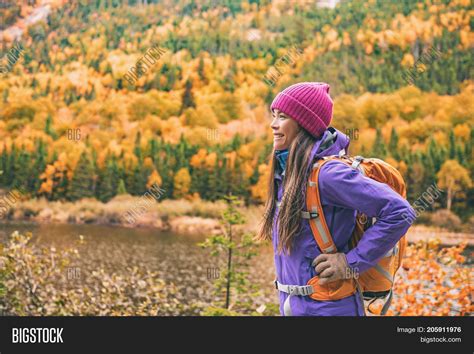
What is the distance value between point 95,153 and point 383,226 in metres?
5.46

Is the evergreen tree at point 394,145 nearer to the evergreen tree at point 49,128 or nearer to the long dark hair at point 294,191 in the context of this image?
the evergreen tree at point 49,128

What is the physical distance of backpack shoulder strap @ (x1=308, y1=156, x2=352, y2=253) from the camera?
2396 mm

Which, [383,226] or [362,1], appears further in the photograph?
[362,1]

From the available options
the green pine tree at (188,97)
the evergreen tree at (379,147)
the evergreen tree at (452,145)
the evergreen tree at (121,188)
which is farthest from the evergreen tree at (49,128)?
the evergreen tree at (452,145)

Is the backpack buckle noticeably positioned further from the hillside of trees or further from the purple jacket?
the hillside of trees

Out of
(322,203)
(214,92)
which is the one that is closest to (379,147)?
(214,92)

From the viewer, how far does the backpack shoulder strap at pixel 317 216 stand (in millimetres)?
2396

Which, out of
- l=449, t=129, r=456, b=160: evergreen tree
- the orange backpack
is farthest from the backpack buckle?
l=449, t=129, r=456, b=160: evergreen tree

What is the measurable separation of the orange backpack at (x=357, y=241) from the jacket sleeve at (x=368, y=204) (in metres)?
0.04

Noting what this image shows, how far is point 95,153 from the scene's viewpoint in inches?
292

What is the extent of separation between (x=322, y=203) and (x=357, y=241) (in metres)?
0.21

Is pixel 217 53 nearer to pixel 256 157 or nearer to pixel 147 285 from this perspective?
pixel 256 157

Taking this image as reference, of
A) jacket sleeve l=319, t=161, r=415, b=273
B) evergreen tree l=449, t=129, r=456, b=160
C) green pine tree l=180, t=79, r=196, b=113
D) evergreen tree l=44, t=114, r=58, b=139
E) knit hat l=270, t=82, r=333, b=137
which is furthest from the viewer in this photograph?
green pine tree l=180, t=79, r=196, b=113

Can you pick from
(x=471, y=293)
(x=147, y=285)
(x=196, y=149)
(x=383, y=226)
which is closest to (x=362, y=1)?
(x=196, y=149)
